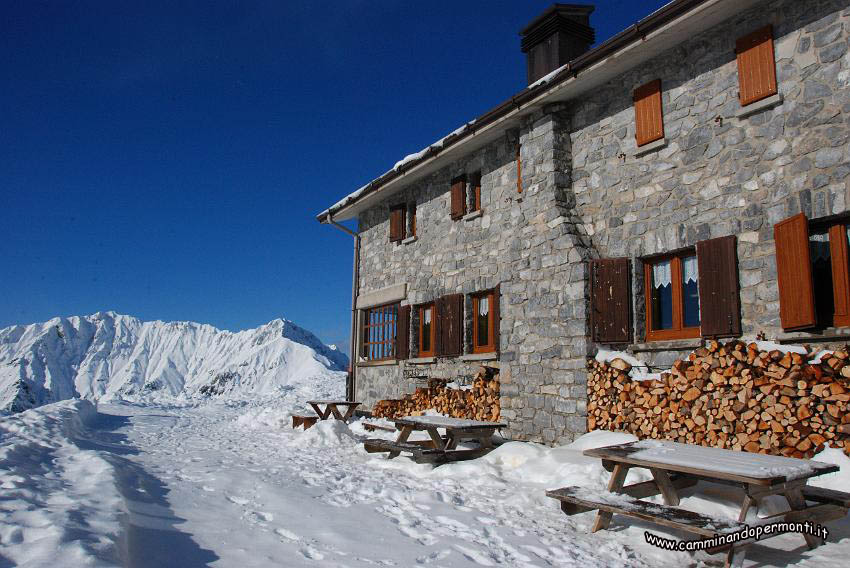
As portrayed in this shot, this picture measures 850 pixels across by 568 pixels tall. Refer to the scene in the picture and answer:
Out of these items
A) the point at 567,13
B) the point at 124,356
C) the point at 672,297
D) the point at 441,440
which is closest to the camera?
the point at 672,297

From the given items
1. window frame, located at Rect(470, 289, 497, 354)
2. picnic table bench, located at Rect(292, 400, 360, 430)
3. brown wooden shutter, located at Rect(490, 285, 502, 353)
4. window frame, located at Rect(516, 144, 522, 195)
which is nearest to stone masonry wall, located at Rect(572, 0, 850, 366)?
window frame, located at Rect(516, 144, 522, 195)

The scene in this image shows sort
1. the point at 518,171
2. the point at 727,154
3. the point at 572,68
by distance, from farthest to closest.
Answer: the point at 518,171, the point at 572,68, the point at 727,154

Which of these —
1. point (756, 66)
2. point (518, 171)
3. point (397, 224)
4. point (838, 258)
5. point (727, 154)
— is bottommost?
point (838, 258)

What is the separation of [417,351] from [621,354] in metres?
5.62

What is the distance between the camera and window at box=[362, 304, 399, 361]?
1341 cm

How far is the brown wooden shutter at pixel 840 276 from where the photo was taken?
560 centimetres

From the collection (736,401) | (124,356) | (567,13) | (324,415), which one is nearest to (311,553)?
(736,401)

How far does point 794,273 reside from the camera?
5828mm

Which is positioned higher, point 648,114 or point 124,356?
point 648,114

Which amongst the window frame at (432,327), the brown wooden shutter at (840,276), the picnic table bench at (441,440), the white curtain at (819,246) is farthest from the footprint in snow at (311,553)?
the window frame at (432,327)

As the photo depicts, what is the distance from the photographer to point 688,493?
16.2ft

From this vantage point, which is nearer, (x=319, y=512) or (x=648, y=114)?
(x=319, y=512)

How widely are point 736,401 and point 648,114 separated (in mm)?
3915

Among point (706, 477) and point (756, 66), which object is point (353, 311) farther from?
point (706, 477)
